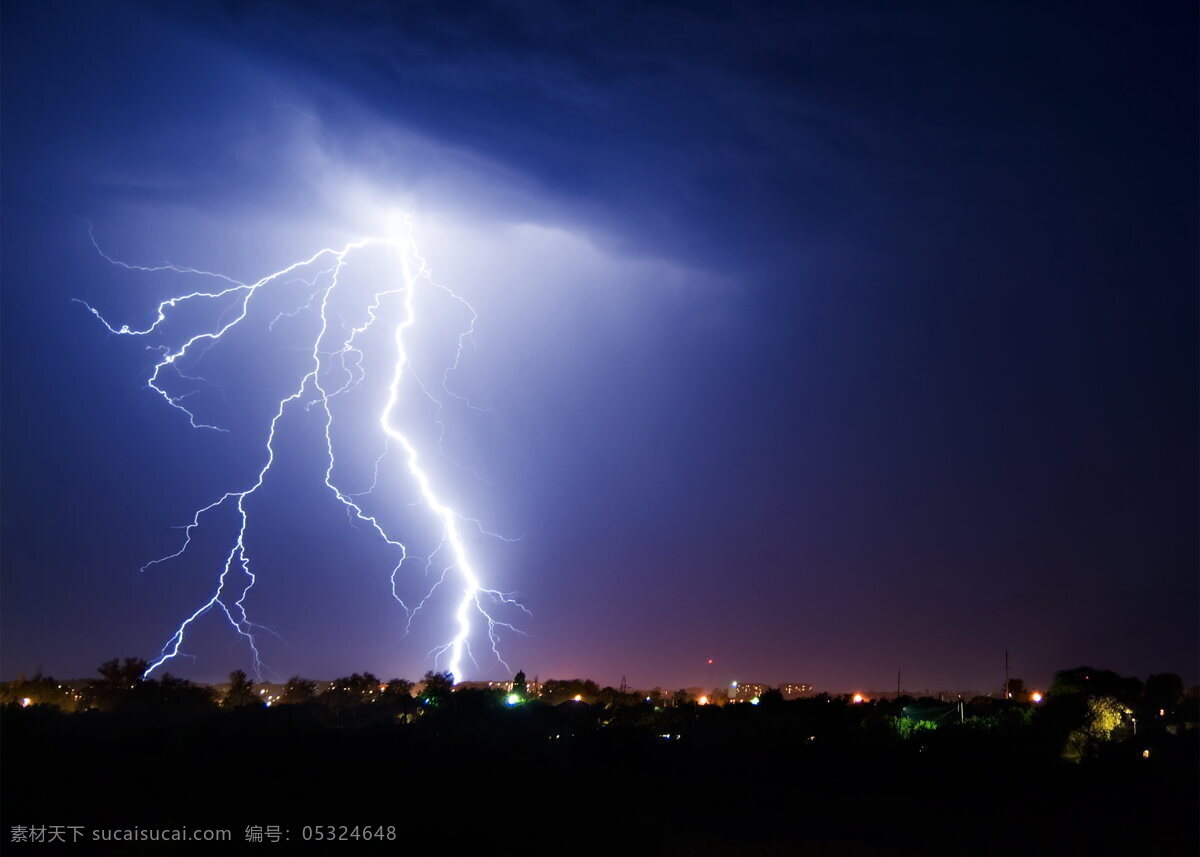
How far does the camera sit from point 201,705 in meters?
36.5

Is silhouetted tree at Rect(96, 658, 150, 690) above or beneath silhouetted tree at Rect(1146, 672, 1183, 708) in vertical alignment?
above

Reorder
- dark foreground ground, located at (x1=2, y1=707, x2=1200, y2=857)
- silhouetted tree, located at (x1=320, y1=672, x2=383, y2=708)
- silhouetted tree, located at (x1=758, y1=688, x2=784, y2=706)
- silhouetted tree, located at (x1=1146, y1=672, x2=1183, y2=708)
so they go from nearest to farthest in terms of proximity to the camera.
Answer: dark foreground ground, located at (x1=2, y1=707, x2=1200, y2=857) → silhouetted tree, located at (x1=758, y1=688, x2=784, y2=706) → silhouetted tree, located at (x1=320, y1=672, x2=383, y2=708) → silhouetted tree, located at (x1=1146, y1=672, x2=1183, y2=708)

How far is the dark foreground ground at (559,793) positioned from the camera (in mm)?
11055

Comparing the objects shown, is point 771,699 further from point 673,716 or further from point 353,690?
point 353,690

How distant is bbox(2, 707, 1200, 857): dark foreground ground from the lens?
11055mm

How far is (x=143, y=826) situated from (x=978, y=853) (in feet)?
35.5

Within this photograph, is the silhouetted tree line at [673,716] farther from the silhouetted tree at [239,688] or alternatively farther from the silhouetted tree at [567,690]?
the silhouetted tree at [567,690]

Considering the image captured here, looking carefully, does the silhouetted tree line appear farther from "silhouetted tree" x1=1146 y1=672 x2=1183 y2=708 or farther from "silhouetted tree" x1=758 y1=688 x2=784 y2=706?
"silhouetted tree" x1=1146 y1=672 x2=1183 y2=708

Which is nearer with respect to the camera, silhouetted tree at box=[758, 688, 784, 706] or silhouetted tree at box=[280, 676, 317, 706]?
silhouetted tree at box=[758, 688, 784, 706]

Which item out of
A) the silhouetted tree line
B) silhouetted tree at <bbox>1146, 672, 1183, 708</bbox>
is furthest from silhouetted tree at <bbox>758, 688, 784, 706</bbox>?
silhouetted tree at <bbox>1146, 672, 1183, 708</bbox>

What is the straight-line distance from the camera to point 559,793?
48.9 ft

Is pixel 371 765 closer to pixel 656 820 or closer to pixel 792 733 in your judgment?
pixel 656 820

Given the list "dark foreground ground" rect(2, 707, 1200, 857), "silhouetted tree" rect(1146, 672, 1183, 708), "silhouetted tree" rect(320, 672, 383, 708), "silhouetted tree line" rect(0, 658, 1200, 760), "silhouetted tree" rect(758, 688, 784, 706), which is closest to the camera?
"dark foreground ground" rect(2, 707, 1200, 857)

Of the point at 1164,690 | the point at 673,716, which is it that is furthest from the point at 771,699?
the point at 1164,690
